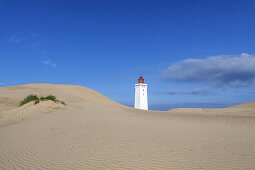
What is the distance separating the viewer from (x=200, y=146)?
7.62 meters

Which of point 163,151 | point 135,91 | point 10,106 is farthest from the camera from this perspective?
point 135,91

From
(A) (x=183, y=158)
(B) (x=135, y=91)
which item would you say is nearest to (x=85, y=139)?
(A) (x=183, y=158)

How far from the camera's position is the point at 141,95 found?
41.8 meters

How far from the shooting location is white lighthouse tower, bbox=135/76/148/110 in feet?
136

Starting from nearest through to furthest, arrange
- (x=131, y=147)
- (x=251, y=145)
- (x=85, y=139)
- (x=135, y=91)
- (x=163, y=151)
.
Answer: (x=163, y=151) < (x=131, y=147) < (x=251, y=145) < (x=85, y=139) < (x=135, y=91)

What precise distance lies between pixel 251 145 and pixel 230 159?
2743mm

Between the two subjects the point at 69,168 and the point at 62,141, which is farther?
the point at 62,141

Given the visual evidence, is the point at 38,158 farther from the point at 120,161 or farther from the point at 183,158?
the point at 183,158

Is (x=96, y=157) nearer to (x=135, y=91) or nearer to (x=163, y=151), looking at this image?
(x=163, y=151)

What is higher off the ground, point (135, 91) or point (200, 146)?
point (135, 91)

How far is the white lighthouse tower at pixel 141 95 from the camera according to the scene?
41.6 m

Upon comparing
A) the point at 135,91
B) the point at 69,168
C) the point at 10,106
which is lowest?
the point at 69,168

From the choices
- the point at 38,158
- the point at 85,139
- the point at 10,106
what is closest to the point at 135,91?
the point at 10,106

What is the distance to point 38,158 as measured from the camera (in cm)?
612
